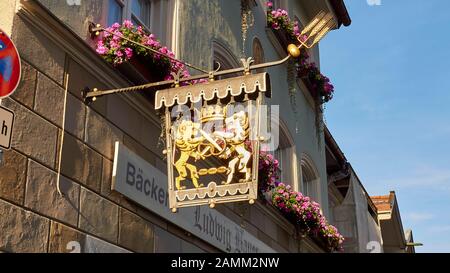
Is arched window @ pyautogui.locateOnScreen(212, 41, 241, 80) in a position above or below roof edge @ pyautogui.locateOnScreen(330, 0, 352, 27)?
below

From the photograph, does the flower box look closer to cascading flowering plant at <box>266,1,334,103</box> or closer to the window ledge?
the window ledge

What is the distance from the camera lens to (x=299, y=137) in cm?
1373

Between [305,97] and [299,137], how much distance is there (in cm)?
148

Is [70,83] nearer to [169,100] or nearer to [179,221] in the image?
[169,100]

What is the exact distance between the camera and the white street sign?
4770 mm

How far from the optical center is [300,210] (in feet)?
38.6

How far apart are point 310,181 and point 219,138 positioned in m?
9.01

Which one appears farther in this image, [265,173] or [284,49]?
[284,49]

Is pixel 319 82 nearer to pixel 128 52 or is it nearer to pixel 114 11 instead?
pixel 114 11

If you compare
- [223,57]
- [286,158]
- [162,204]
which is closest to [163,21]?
[223,57]

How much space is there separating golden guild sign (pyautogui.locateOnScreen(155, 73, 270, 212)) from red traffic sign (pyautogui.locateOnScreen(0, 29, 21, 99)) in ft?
5.00

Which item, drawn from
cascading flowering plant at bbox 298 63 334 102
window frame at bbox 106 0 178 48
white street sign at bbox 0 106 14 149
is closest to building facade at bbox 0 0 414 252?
window frame at bbox 106 0 178 48

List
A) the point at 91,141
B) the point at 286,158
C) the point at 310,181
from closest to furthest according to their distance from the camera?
the point at 91,141
the point at 286,158
the point at 310,181
